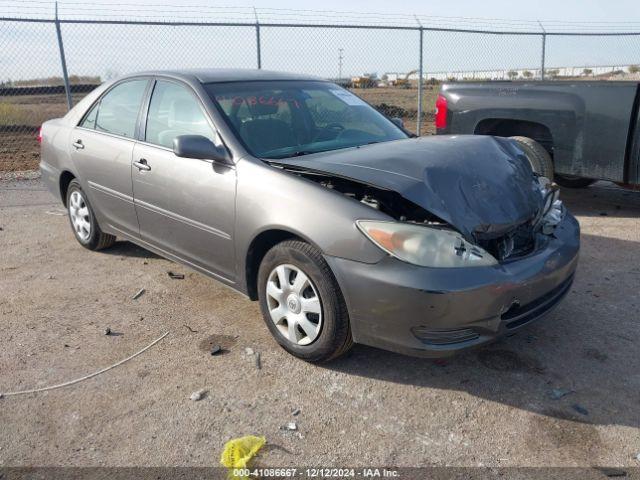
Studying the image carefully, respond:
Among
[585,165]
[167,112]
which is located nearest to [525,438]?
[167,112]

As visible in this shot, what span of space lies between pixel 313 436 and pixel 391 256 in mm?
948

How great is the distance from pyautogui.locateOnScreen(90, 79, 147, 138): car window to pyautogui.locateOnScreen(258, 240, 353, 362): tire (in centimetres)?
184

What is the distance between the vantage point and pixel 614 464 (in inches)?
98.3

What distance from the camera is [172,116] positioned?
13.5 feet

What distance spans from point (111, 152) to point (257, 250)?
71.0 inches

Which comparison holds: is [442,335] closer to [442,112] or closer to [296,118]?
[296,118]

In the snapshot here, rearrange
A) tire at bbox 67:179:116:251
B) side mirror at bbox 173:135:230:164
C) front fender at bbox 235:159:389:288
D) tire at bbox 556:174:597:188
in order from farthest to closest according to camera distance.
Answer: tire at bbox 556:174:597:188
tire at bbox 67:179:116:251
side mirror at bbox 173:135:230:164
front fender at bbox 235:159:389:288

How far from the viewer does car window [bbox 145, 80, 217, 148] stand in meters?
3.87

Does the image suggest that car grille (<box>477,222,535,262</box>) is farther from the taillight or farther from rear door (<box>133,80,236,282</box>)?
the taillight

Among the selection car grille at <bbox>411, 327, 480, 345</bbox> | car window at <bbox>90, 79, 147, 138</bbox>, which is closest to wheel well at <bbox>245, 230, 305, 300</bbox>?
car grille at <bbox>411, 327, 480, 345</bbox>

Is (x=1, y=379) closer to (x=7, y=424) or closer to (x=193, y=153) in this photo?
(x=7, y=424)

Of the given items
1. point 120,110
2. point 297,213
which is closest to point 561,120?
point 297,213

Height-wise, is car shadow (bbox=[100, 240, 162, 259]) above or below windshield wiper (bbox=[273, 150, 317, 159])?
below

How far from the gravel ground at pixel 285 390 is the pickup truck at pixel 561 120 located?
195 centimetres
